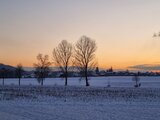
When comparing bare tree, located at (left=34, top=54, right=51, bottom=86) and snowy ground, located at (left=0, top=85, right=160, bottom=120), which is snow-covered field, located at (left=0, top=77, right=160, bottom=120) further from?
bare tree, located at (left=34, top=54, right=51, bottom=86)

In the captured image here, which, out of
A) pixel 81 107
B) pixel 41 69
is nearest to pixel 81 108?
pixel 81 107

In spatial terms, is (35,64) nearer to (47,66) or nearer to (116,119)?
(47,66)

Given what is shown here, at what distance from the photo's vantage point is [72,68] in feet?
307

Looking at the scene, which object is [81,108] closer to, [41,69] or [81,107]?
[81,107]

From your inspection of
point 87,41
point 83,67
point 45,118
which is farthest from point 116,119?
point 87,41

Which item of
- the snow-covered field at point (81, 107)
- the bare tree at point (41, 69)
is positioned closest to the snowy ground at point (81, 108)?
the snow-covered field at point (81, 107)

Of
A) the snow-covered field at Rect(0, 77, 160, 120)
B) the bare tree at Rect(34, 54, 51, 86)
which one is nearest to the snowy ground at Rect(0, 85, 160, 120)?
the snow-covered field at Rect(0, 77, 160, 120)

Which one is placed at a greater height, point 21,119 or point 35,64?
point 35,64

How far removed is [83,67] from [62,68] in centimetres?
1018

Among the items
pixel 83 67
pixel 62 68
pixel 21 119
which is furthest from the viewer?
pixel 62 68

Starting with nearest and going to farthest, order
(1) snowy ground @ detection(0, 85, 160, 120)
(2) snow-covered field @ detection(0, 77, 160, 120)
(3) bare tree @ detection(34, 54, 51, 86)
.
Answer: (1) snowy ground @ detection(0, 85, 160, 120), (2) snow-covered field @ detection(0, 77, 160, 120), (3) bare tree @ detection(34, 54, 51, 86)

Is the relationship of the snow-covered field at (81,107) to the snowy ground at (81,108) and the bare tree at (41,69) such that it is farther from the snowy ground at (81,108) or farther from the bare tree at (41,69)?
the bare tree at (41,69)


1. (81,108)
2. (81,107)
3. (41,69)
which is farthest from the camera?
(41,69)

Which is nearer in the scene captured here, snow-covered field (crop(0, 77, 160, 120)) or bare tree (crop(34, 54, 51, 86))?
snow-covered field (crop(0, 77, 160, 120))
